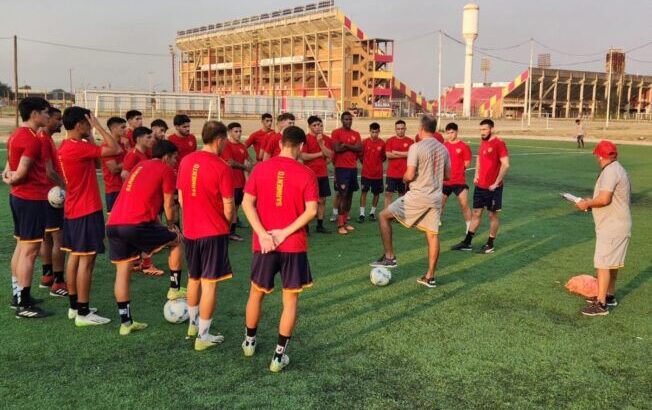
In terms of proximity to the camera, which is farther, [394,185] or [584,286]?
[394,185]

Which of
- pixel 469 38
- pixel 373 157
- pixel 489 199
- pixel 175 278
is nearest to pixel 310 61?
pixel 469 38

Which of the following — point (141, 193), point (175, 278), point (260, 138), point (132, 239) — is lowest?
Answer: point (175, 278)

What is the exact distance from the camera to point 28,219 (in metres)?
5.72

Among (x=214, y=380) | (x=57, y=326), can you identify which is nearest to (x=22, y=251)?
(x=57, y=326)

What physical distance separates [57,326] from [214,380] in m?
2.20

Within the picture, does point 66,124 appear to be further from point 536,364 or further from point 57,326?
point 536,364

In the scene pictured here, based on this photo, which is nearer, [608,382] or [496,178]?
[608,382]

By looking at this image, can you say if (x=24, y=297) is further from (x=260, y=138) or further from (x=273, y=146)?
(x=260, y=138)

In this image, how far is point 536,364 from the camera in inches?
185

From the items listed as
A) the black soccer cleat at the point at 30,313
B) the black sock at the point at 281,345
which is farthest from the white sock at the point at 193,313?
the black soccer cleat at the point at 30,313

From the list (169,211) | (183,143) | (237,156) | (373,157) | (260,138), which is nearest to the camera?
(169,211)

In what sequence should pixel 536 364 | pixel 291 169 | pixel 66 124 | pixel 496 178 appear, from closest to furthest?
pixel 291 169 → pixel 536 364 → pixel 66 124 → pixel 496 178

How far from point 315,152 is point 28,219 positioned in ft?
16.7

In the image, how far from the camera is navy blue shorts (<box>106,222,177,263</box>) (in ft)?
16.2
